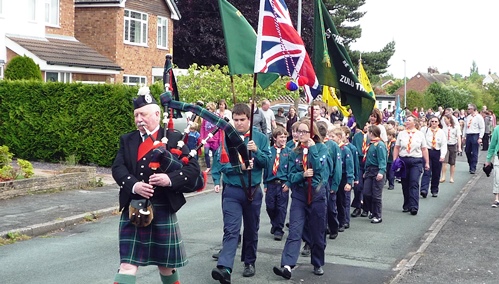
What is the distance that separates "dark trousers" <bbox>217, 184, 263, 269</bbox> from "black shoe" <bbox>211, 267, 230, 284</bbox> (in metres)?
0.06

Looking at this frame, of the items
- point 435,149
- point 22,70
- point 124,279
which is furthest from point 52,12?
point 124,279

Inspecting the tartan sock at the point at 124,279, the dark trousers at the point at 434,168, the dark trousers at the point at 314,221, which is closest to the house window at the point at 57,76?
the dark trousers at the point at 434,168

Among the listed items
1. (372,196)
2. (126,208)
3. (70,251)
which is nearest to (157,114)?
(126,208)

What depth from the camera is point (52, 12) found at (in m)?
31.1

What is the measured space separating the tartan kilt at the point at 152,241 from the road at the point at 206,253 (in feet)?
6.27

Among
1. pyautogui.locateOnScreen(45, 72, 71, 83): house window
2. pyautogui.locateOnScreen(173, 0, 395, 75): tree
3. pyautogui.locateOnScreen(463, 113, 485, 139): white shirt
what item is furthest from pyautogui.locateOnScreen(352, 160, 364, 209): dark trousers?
pyautogui.locateOnScreen(173, 0, 395, 75): tree

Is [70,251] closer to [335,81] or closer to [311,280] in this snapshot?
[311,280]

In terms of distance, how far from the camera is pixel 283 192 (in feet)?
36.3

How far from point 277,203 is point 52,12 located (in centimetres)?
2247

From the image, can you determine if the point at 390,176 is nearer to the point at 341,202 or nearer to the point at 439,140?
the point at 439,140

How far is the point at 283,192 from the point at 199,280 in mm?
2989

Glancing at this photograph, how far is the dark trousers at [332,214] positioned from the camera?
Answer: 35.9 ft

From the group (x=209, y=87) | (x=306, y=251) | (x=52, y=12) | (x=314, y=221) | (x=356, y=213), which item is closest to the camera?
(x=314, y=221)

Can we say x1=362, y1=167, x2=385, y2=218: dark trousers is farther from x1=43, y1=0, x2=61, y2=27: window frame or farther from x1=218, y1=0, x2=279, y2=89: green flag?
x1=43, y1=0, x2=61, y2=27: window frame
